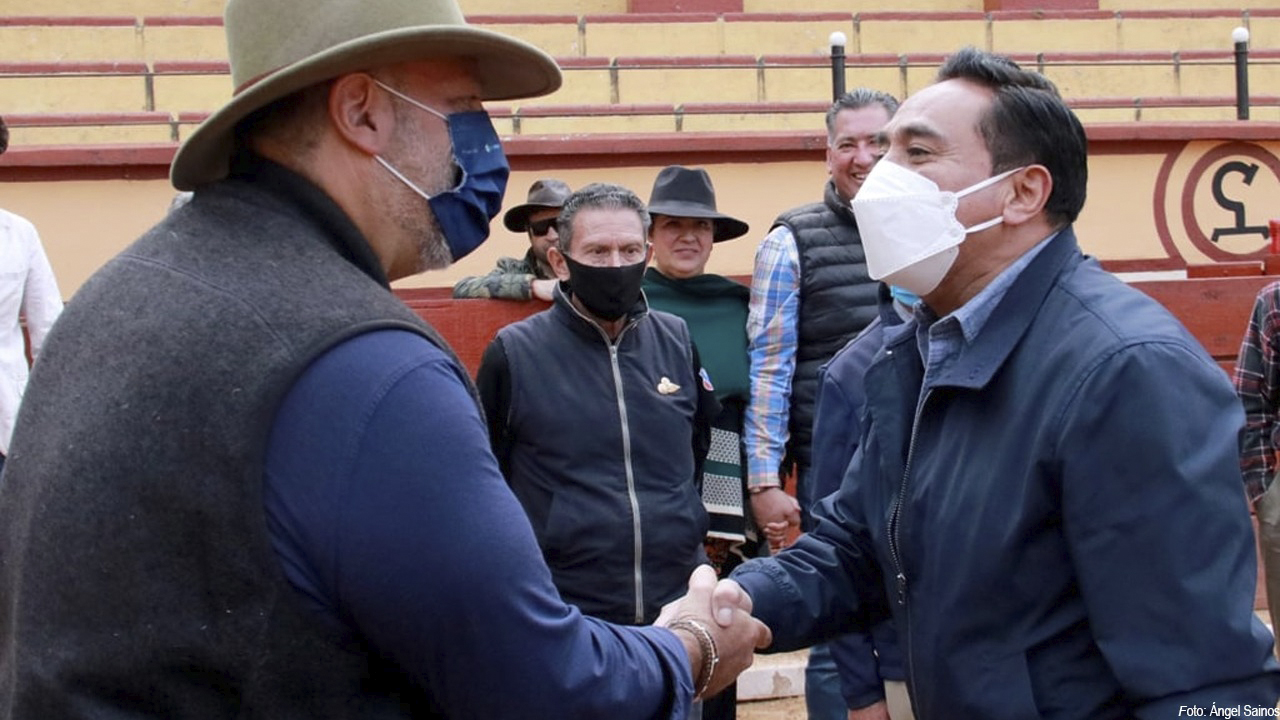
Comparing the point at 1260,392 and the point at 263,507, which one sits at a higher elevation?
the point at 263,507

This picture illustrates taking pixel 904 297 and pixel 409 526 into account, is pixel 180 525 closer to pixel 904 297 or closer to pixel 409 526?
pixel 409 526

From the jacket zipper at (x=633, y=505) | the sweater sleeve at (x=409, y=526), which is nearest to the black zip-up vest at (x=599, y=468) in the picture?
the jacket zipper at (x=633, y=505)

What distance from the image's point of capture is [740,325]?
5.24 meters

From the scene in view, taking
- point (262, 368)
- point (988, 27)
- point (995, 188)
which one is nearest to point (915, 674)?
point (995, 188)

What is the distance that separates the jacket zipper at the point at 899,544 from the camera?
8.09 ft

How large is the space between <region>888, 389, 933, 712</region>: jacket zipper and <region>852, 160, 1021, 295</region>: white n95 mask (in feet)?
0.87

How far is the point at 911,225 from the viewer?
2615mm

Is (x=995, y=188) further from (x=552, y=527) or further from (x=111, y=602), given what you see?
(x=552, y=527)

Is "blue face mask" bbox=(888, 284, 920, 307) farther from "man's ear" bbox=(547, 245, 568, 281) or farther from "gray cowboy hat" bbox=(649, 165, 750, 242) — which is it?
"gray cowboy hat" bbox=(649, 165, 750, 242)

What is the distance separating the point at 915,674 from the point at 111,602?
130 centimetres

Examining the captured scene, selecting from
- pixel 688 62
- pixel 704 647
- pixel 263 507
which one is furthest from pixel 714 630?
pixel 688 62

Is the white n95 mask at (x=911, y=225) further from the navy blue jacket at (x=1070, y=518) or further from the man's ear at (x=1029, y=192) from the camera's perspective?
the navy blue jacket at (x=1070, y=518)

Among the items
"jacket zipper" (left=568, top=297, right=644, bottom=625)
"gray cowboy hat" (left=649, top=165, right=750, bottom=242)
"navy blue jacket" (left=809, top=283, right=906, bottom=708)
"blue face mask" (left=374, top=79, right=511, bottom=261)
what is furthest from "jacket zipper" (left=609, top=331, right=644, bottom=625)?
"blue face mask" (left=374, top=79, right=511, bottom=261)

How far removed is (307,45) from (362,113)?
12cm
